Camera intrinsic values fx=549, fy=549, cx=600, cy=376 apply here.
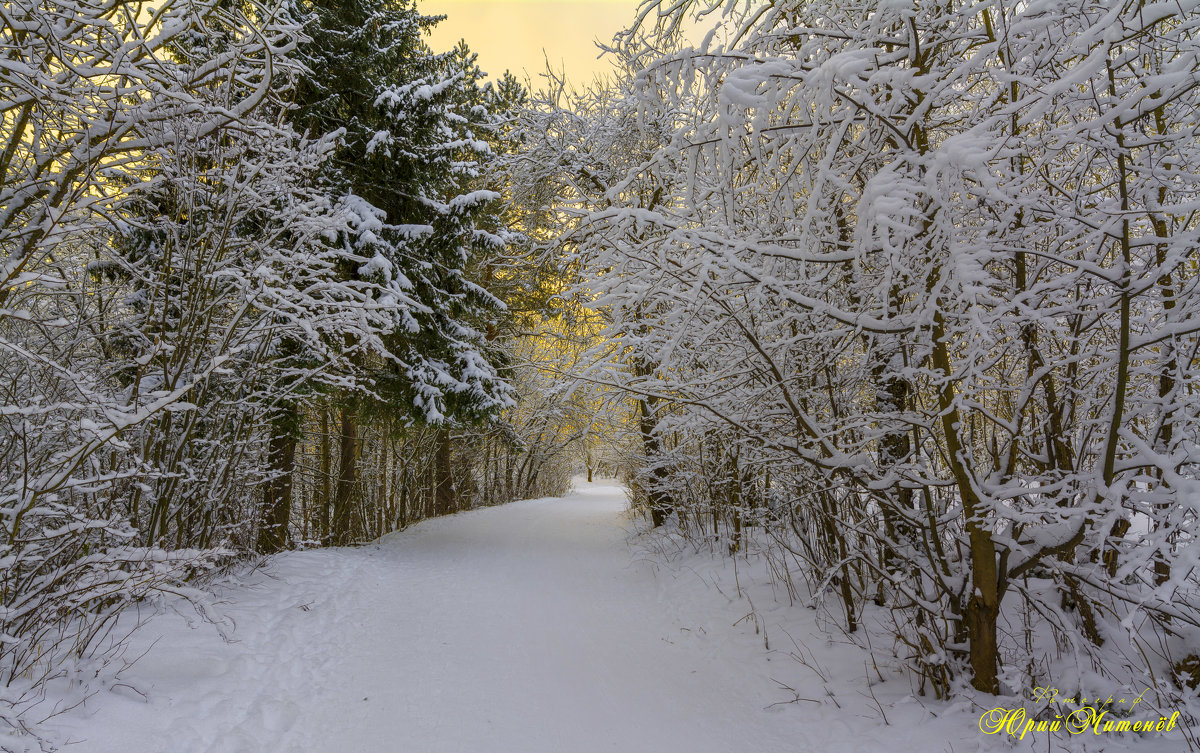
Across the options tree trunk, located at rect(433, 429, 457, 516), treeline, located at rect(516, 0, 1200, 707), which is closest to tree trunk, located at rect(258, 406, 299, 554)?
tree trunk, located at rect(433, 429, 457, 516)

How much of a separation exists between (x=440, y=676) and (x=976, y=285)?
418cm

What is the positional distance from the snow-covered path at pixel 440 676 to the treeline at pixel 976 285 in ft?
4.43

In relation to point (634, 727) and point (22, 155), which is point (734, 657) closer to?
point (634, 727)

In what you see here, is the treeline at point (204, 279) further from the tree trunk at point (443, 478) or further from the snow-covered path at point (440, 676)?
the snow-covered path at point (440, 676)

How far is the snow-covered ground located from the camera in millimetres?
2934

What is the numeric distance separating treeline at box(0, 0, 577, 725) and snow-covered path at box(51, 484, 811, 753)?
58cm

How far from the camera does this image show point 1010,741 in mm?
2504

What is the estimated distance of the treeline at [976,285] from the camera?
2.10 metres

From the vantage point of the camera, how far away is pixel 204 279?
13.5ft

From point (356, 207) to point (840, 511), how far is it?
7521mm

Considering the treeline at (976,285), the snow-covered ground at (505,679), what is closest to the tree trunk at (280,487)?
the snow-covered ground at (505,679)

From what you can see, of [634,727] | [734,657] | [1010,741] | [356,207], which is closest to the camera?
[1010,741]

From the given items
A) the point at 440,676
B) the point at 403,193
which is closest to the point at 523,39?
the point at 403,193

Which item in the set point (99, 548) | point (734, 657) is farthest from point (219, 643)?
point (734, 657)
